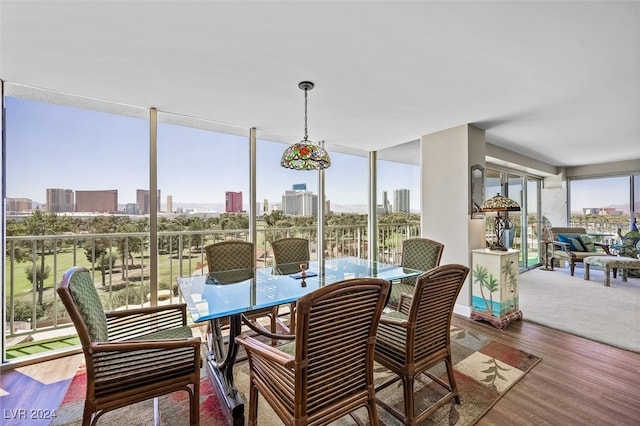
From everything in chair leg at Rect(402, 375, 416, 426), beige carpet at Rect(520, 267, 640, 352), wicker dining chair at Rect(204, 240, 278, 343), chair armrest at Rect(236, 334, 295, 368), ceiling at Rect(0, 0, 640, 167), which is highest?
ceiling at Rect(0, 0, 640, 167)

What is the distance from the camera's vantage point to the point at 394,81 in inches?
95.6

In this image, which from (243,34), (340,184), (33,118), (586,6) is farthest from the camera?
(340,184)

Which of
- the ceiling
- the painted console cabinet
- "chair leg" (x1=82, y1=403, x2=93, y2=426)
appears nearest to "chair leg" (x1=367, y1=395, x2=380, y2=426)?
"chair leg" (x1=82, y1=403, x2=93, y2=426)

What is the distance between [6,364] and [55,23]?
8.97ft

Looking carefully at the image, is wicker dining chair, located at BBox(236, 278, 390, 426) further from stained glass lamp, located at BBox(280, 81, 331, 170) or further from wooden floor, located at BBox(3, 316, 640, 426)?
stained glass lamp, located at BBox(280, 81, 331, 170)

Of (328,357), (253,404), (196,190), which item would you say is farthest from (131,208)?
(328,357)

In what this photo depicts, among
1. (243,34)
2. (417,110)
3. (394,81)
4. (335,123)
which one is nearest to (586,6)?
(394,81)

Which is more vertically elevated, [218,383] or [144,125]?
[144,125]

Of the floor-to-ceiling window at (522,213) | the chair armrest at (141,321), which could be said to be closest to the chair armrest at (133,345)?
the chair armrest at (141,321)

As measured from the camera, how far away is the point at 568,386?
210 centimetres

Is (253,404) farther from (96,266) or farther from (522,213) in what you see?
(522,213)

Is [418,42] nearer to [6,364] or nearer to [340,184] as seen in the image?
[340,184]

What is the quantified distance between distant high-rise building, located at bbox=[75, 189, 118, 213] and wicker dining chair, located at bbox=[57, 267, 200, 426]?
65.7 inches

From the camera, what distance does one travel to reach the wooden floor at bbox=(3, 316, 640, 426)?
5.90 ft
